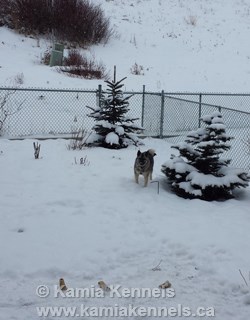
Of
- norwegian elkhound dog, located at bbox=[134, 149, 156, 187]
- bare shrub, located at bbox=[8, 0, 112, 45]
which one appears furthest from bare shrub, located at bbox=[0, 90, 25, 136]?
bare shrub, located at bbox=[8, 0, 112, 45]

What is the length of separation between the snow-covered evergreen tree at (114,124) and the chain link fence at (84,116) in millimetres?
849

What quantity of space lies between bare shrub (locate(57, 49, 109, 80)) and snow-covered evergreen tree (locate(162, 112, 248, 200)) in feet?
31.8

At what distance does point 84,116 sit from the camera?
42.4 feet

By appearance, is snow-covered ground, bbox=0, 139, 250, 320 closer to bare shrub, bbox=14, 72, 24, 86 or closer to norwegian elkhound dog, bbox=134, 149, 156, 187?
norwegian elkhound dog, bbox=134, 149, 156, 187

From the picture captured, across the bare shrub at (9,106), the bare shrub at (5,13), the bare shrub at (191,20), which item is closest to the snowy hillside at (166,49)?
the bare shrub at (191,20)

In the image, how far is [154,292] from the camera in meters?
3.57

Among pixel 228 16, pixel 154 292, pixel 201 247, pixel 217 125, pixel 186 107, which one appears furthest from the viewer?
pixel 228 16

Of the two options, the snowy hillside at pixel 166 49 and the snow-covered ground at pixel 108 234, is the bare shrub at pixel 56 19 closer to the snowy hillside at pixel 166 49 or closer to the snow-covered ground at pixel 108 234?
the snowy hillside at pixel 166 49

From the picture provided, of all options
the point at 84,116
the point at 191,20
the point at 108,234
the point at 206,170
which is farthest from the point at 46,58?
the point at 108,234

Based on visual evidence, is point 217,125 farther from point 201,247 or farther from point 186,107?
point 186,107

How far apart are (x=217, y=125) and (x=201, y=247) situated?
2.41 meters

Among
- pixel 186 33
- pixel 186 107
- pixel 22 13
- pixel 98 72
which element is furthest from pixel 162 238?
pixel 186 33

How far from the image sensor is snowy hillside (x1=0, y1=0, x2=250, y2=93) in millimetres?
15976

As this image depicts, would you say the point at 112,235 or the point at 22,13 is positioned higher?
the point at 22,13
